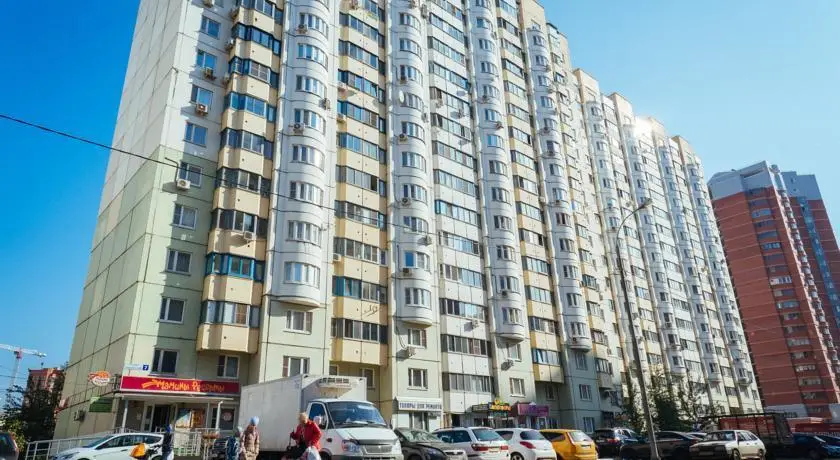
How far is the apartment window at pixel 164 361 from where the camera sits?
31.1m

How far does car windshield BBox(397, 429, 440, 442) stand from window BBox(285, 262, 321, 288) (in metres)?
15.2

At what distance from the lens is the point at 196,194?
35.6 meters

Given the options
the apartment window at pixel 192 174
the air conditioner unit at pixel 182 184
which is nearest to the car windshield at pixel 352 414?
the air conditioner unit at pixel 182 184

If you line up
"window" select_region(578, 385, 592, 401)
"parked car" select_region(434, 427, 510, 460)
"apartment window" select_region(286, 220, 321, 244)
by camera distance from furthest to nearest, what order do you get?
"window" select_region(578, 385, 592, 401), "apartment window" select_region(286, 220, 321, 244), "parked car" select_region(434, 427, 510, 460)

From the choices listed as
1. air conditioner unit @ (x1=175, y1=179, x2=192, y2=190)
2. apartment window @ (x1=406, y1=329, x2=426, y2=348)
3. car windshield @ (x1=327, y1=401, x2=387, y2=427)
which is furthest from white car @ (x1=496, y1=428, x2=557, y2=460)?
air conditioner unit @ (x1=175, y1=179, x2=192, y2=190)

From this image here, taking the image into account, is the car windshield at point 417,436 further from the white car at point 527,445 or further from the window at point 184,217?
the window at point 184,217

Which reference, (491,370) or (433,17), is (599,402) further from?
(433,17)

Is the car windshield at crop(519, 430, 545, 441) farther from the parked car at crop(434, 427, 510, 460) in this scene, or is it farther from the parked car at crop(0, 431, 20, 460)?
the parked car at crop(0, 431, 20, 460)

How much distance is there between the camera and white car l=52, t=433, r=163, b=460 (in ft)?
71.1

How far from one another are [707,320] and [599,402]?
35762 millimetres

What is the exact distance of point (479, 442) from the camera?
896 inches

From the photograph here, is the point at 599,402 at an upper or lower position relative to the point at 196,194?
lower

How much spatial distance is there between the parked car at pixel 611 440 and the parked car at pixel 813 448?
9309 mm

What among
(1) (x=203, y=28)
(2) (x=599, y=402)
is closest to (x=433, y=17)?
(1) (x=203, y=28)
